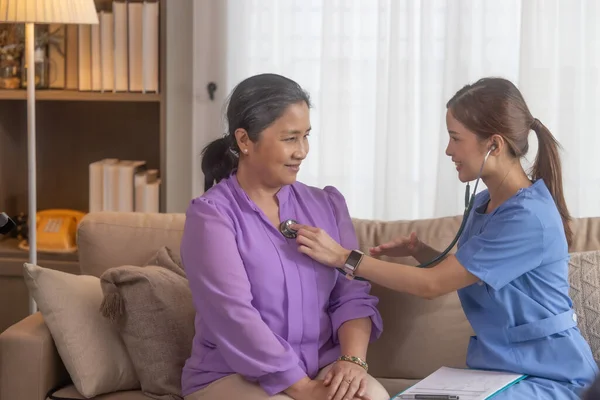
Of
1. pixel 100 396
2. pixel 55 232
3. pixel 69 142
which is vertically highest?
pixel 69 142

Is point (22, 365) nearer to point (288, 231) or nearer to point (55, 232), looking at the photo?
point (288, 231)

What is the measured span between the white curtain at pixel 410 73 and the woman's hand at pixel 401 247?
1.07m

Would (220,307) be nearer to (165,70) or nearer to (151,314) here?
(151,314)

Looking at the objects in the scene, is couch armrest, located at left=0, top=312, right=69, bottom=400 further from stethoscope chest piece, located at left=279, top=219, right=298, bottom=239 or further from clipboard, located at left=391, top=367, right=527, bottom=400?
clipboard, located at left=391, top=367, right=527, bottom=400

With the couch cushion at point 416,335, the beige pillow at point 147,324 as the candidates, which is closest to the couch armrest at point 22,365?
the beige pillow at point 147,324

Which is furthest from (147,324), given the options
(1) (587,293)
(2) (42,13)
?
(2) (42,13)

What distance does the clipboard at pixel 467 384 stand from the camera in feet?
6.30

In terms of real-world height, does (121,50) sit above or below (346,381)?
above

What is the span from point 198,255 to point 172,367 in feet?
1.17

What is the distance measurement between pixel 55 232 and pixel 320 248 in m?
1.70

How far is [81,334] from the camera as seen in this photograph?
226 cm

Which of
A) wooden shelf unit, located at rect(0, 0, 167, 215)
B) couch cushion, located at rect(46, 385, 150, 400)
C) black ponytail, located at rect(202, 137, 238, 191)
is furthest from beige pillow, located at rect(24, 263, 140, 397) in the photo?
wooden shelf unit, located at rect(0, 0, 167, 215)

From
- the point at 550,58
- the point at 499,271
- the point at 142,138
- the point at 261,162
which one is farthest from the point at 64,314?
the point at 550,58

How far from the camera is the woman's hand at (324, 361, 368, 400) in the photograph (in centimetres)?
199
